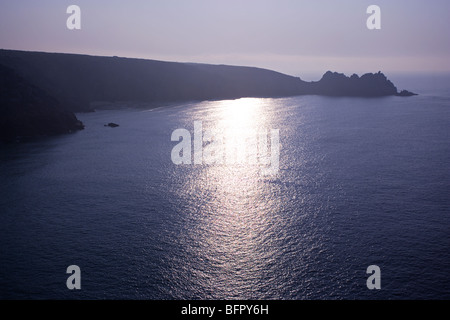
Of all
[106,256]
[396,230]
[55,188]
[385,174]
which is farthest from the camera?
[385,174]

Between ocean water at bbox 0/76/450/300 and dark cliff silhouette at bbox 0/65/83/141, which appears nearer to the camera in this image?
ocean water at bbox 0/76/450/300

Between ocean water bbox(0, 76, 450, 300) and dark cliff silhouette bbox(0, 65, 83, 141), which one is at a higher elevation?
dark cliff silhouette bbox(0, 65, 83, 141)

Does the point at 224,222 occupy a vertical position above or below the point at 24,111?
below

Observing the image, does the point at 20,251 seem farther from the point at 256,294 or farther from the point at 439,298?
the point at 439,298
